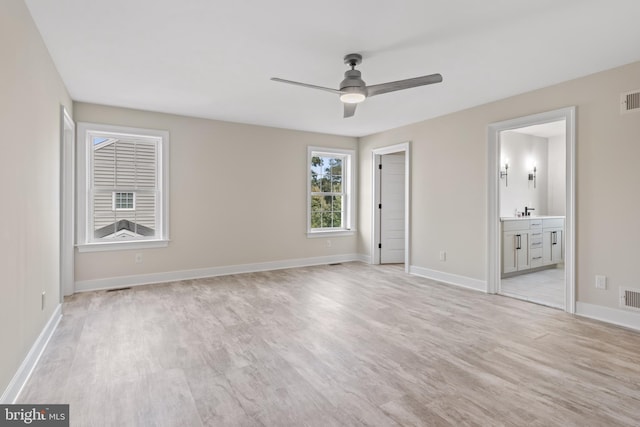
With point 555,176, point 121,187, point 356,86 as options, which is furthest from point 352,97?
point 555,176

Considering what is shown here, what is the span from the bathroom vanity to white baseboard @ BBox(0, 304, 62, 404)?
5.69m

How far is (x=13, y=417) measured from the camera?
1844 mm

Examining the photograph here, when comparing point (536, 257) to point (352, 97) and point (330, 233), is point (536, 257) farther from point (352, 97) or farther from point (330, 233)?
point (352, 97)

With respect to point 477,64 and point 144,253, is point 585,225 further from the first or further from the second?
point 144,253

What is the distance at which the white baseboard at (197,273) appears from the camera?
468 centimetres

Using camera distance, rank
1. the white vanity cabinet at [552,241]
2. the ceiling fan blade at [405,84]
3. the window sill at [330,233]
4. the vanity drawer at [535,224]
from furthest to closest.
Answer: the window sill at [330,233]
the white vanity cabinet at [552,241]
the vanity drawer at [535,224]
the ceiling fan blade at [405,84]

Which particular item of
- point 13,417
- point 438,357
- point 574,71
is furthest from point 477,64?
point 13,417

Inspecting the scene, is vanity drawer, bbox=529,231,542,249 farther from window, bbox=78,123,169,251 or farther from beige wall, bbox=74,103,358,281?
window, bbox=78,123,169,251

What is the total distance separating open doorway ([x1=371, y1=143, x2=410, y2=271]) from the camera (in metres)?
6.73

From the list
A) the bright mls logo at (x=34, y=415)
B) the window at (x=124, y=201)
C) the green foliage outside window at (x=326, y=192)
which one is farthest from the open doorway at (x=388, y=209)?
the bright mls logo at (x=34, y=415)

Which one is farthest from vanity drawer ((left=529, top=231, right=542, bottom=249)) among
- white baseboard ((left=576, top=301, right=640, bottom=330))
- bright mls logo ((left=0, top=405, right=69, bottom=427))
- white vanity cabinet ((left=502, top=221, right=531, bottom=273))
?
bright mls logo ((left=0, top=405, right=69, bottom=427))

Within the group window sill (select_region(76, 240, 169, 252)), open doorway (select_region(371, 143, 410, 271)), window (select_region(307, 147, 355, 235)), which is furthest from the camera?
open doorway (select_region(371, 143, 410, 271))

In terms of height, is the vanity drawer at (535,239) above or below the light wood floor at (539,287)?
above

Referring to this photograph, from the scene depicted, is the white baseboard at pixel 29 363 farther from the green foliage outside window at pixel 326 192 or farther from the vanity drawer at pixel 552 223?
the vanity drawer at pixel 552 223
